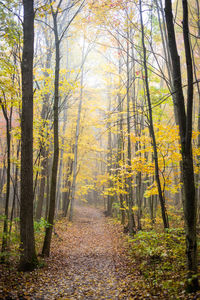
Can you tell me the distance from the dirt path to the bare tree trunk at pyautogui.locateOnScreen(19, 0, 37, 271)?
1.90 feet

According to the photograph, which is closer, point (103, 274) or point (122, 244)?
point (103, 274)

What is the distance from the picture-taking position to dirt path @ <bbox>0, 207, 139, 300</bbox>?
4013 millimetres

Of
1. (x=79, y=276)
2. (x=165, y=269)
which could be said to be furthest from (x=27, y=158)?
(x=165, y=269)

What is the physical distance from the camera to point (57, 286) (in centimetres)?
442

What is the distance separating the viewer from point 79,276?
5.09 metres

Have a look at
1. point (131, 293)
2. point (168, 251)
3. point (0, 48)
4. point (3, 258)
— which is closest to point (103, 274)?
point (131, 293)

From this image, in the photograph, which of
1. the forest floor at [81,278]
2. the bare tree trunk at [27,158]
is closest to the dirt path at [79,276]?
the forest floor at [81,278]

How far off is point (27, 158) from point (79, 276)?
3.53 m

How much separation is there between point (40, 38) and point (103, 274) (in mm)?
10784

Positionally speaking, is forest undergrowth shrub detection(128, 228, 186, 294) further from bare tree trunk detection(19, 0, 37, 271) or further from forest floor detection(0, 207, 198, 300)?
bare tree trunk detection(19, 0, 37, 271)

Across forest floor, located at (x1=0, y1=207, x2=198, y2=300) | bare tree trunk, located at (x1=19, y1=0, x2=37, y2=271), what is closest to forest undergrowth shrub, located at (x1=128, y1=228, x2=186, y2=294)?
forest floor, located at (x1=0, y1=207, x2=198, y2=300)

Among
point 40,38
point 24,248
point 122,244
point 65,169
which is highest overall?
point 40,38

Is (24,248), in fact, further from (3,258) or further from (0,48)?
(0,48)

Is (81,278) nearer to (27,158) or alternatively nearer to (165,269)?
(165,269)
